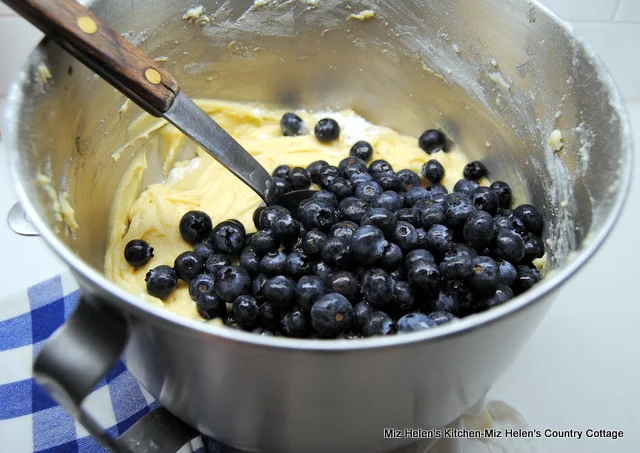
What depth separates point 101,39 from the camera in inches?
38.5

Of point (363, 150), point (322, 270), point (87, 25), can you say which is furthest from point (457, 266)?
point (87, 25)

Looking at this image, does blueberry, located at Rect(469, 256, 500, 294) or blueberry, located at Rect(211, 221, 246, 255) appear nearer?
blueberry, located at Rect(469, 256, 500, 294)

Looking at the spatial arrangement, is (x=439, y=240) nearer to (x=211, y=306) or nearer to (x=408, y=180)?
(x=408, y=180)

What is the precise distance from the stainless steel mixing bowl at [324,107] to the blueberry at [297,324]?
0.21 metres

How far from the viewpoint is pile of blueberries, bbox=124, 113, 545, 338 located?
1076 millimetres

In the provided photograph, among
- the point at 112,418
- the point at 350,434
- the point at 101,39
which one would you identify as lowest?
the point at 112,418

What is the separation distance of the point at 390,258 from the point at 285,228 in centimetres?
25

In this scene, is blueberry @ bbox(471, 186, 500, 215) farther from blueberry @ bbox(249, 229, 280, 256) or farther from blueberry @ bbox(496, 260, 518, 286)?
blueberry @ bbox(249, 229, 280, 256)

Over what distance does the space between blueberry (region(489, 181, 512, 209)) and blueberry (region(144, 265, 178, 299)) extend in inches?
31.8

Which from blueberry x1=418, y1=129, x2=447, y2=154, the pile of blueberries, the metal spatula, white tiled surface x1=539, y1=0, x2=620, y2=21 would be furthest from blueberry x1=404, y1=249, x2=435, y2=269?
white tiled surface x1=539, y1=0, x2=620, y2=21

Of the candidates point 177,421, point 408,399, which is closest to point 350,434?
point 408,399

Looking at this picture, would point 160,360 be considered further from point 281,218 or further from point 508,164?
point 508,164

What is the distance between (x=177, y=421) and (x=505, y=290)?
673 mm

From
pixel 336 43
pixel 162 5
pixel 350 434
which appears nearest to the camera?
pixel 350 434
